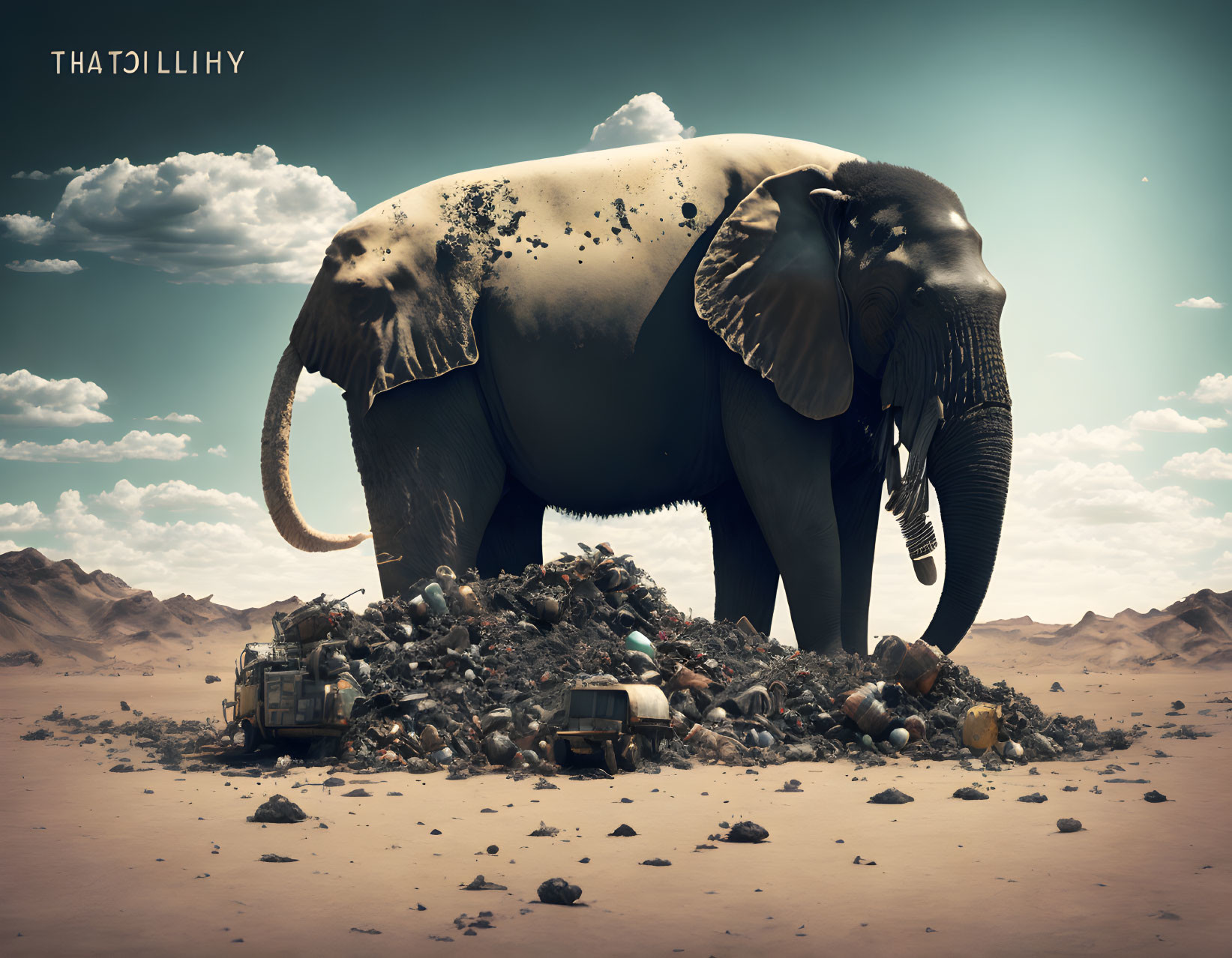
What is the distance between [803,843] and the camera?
665 centimetres

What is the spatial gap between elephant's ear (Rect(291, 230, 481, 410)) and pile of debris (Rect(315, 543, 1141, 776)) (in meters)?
2.09

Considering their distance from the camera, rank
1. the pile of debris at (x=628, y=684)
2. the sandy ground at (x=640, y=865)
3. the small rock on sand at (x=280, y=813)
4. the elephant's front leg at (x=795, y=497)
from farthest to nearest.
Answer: the elephant's front leg at (x=795, y=497) → the pile of debris at (x=628, y=684) → the small rock on sand at (x=280, y=813) → the sandy ground at (x=640, y=865)

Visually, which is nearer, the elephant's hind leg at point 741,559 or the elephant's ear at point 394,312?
the elephant's ear at point 394,312

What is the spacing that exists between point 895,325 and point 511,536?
476 cm

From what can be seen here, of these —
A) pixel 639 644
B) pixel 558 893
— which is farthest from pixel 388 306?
pixel 558 893

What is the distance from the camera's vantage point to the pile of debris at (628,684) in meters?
9.67

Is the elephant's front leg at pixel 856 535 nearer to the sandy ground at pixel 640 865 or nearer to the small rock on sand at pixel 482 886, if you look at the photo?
the sandy ground at pixel 640 865

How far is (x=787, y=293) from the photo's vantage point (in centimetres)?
1141

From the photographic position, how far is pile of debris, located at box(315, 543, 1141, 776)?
9.67 metres

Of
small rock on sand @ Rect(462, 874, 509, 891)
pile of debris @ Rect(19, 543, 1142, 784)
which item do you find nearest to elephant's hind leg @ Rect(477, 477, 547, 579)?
pile of debris @ Rect(19, 543, 1142, 784)

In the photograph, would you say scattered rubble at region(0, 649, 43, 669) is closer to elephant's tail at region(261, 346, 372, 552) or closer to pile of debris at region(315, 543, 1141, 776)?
elephant's tail at region(261, 346, 372, 552)

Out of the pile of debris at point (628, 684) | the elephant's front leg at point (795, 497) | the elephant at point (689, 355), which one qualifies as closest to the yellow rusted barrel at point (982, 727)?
the pile of debris at point (628, 684)

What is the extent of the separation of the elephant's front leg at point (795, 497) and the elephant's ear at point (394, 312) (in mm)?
2819

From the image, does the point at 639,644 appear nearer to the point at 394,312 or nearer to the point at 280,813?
the point at 394,312
